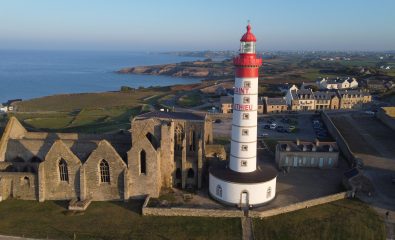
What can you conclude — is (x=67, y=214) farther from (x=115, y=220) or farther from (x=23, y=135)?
(x=23, y=135)

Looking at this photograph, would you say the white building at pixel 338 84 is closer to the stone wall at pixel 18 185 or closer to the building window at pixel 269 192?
the building window at pixel 269 192

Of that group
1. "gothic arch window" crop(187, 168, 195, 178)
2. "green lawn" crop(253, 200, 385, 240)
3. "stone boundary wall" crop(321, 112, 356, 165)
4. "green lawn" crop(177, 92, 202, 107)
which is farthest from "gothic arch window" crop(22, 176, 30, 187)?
"green lawn" crop(177, 92, 202, 107)

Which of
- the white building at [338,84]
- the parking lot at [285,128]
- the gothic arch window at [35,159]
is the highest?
the white building at [338,84]

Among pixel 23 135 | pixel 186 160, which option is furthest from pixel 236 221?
pixel 23 135

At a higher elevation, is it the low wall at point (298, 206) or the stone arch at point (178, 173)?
the stone arch at point (178, 173)

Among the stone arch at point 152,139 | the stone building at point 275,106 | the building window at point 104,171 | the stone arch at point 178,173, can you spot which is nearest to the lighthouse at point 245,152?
the stone arch at point 178,173

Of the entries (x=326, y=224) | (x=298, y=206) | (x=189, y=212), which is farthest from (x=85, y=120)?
(x=326, y=224)
